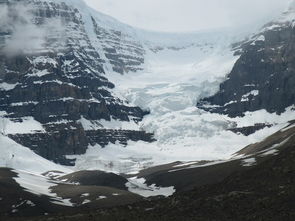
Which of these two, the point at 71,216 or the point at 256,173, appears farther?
the point at 256,173

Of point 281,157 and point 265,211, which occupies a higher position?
point 281,157

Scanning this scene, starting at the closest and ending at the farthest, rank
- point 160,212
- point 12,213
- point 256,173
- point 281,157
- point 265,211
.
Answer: point 265,211
point 160,212
point 256,173
point 281,157
point 12,213

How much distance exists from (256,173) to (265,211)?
3766 cm

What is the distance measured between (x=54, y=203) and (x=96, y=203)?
10.5 meters

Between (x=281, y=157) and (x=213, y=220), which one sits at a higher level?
(x=281, y=157)

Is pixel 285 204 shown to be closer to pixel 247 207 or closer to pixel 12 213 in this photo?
pixel 247 207

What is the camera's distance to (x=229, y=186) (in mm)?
140875

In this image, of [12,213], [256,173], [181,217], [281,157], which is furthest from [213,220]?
[12,213]

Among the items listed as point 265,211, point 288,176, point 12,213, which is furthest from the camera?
point 12,213

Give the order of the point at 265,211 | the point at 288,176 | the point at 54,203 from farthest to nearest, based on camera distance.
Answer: the point at 54,203 < the point at 288,176 < the point at 265,211

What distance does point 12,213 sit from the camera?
179875 millimetres

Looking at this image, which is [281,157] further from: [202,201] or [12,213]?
[12,213]

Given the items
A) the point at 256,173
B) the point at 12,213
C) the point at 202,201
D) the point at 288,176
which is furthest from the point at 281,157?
the point at 12,213

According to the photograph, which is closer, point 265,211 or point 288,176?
point 265,211
